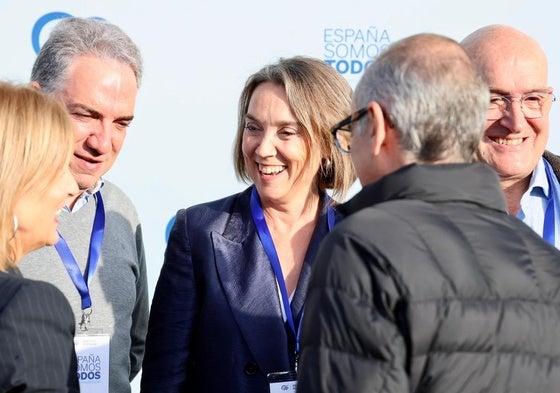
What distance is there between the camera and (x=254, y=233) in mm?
3109

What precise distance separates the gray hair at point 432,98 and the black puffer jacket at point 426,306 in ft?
0.28

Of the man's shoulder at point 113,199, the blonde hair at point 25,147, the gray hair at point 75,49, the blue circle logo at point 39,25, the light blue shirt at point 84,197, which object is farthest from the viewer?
the blue circle logo at point 39,25

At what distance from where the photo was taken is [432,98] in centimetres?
193

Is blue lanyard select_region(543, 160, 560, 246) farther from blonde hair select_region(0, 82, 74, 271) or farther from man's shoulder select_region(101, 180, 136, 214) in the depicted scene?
blonde hair select_region(0, 82, 74, 271)

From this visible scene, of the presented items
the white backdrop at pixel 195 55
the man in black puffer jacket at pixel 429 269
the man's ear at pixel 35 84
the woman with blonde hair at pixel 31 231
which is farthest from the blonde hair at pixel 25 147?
the white backdrop at pixel 195 55

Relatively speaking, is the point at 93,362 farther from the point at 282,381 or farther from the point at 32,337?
the point at 32,337

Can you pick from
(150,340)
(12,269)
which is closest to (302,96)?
→ (150,340)

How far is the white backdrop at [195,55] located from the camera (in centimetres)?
452

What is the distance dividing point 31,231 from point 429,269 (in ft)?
3.02

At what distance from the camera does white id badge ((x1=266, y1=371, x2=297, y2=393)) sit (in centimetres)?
287

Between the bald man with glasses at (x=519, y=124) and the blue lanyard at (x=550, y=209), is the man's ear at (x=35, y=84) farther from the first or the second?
the blue lanyard at (x=550, y=209)

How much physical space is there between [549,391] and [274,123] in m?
1.52

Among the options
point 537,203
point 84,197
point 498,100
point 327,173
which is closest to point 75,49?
point 84,197

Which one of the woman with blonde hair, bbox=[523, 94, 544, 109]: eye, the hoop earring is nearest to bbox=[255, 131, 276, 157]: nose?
the hoop earring
